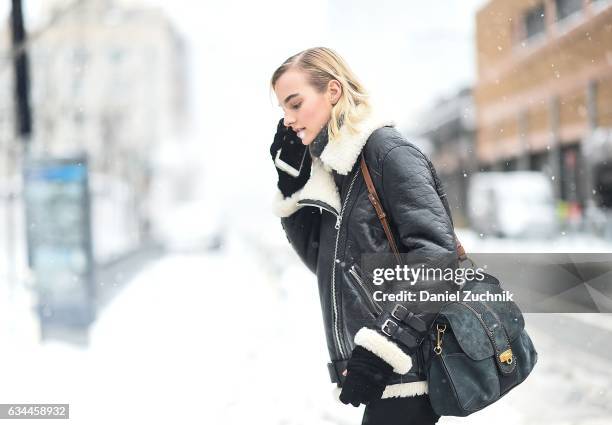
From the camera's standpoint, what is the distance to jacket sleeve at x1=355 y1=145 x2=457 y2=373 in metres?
1.74

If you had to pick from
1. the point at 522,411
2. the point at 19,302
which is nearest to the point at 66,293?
the point at 19,302

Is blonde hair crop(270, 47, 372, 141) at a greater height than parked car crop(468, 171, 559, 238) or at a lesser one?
greater

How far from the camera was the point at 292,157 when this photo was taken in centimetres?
215

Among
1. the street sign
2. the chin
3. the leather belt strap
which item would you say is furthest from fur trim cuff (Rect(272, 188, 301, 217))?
the street sign

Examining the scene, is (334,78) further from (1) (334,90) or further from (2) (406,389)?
(2) (406,389)

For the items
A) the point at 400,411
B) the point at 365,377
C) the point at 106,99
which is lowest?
the point at 400,411

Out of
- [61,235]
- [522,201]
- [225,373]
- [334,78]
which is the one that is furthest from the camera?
[522,201]

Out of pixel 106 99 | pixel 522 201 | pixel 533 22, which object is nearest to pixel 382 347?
pixel 533 22

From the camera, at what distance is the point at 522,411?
379 cm

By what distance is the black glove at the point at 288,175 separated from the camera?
2.15 metres

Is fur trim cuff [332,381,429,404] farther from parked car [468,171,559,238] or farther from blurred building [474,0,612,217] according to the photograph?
parked car [468,171,559,238]

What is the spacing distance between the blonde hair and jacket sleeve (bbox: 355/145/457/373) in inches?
8.5

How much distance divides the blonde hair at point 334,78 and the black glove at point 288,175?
19cm

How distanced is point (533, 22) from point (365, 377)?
12.7 feet
